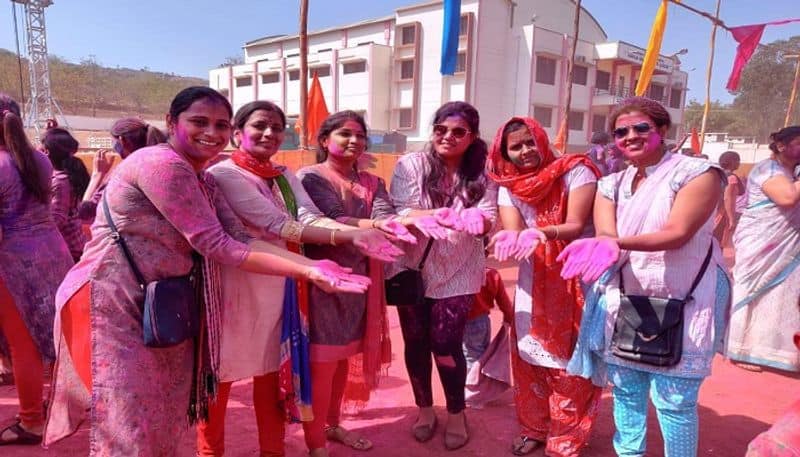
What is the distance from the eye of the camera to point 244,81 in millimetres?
34812

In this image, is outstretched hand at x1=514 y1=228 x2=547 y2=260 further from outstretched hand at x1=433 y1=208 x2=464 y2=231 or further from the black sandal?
the black sandal

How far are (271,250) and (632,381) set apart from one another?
163 centimetres

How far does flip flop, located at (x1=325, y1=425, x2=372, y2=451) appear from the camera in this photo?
9.23 ft

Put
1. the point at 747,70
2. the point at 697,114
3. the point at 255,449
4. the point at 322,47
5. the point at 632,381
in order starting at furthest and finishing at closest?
the point at 697,114 → the point at 747,70 → the point at 322,47 → the point at 255,449 → the point at 632,381

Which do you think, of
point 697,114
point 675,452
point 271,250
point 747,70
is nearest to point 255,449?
point 271,250

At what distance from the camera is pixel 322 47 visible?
31.2 metres

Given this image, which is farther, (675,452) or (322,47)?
(322,47)

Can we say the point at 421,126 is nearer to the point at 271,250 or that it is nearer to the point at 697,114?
the point at 271,250

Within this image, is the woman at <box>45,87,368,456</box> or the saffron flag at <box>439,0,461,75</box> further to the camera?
the saffron flag at <box>439,0,461,75</box>

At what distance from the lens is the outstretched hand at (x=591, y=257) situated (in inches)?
76.0

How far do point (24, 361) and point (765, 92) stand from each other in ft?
172

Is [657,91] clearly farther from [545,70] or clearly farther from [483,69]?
[483,69]

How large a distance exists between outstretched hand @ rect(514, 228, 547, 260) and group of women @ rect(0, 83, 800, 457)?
0.04 ft

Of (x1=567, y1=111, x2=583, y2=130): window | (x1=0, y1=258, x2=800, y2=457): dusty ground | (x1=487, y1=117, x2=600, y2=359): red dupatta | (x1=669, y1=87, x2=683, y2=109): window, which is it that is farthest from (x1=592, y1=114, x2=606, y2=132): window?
(x1=487, y1=117, x2=600, y2=359): red dupatta
